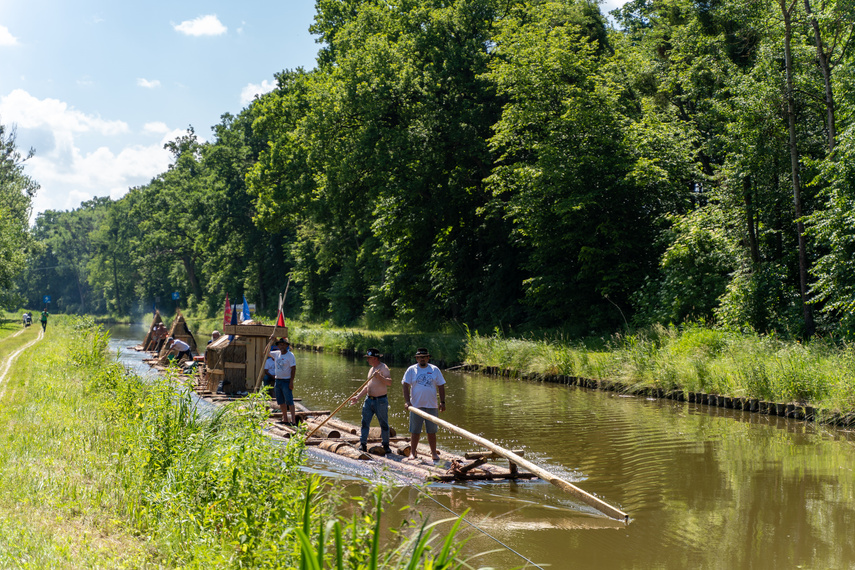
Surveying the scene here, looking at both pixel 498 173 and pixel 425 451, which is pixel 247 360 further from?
pixel 498 173

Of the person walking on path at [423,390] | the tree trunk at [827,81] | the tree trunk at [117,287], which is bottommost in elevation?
the person walking on path at [423,390]

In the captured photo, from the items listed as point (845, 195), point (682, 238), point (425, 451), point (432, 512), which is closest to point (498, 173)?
point (682, 238)

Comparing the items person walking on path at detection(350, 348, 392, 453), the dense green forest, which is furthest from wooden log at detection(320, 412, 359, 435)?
the dense green forest

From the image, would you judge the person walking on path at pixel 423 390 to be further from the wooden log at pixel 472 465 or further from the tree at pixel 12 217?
the tree at pixel 12 217

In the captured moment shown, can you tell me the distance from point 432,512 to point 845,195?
14783mm

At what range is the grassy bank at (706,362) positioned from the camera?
55.6 ft

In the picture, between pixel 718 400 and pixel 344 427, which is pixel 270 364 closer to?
pixel 344 427

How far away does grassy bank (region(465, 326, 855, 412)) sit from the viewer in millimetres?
16938

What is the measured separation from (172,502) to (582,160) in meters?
23.5

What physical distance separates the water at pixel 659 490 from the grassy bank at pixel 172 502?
1.73m

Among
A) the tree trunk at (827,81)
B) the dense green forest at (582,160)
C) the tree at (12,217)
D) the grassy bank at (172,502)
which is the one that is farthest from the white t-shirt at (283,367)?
the tree at (12,217)

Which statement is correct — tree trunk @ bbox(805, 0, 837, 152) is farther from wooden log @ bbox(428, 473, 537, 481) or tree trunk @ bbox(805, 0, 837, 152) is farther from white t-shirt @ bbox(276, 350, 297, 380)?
white t-shirt @ bbox(276, 350, 297, 380)

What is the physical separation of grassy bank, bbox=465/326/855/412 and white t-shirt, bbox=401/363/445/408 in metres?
9.44

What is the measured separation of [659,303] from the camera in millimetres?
25781
